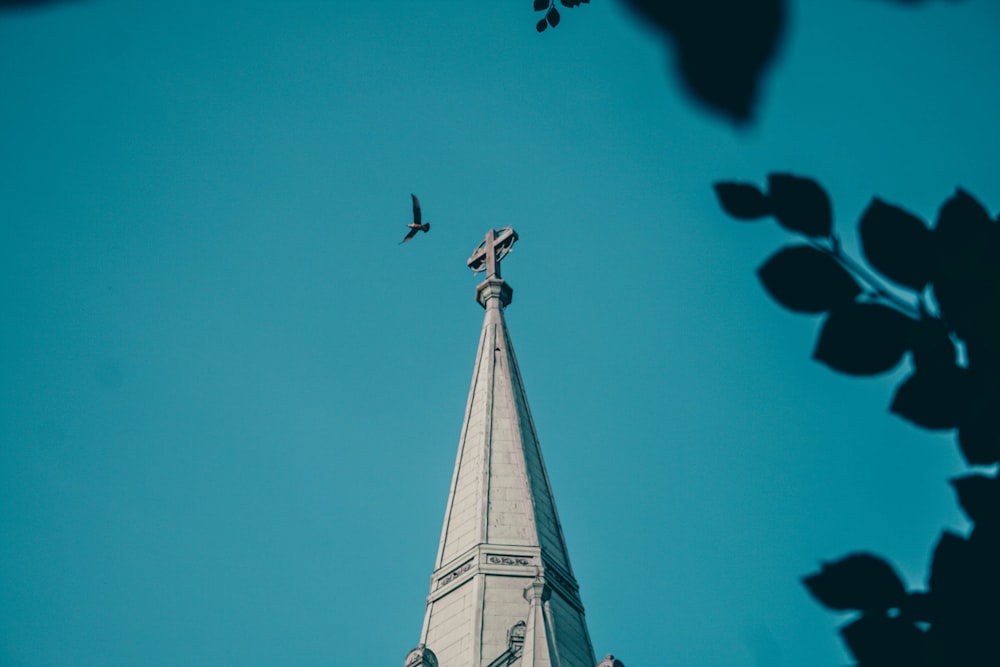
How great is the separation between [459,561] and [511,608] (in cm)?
242

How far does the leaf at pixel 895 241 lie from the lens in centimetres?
362

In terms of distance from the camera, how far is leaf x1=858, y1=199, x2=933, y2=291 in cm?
362

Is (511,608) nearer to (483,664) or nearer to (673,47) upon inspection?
(483,664)

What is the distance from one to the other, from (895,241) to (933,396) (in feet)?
1.62

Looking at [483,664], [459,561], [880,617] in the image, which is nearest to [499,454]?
[459,561]

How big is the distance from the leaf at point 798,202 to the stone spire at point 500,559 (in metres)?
22.0

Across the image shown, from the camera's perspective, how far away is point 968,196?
3662 mm

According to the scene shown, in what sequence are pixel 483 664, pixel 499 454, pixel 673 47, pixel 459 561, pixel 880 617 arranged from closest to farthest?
pixel 673 47, pixel 880 617, pixel 483 664, pixel 459 561, pixel 499 454

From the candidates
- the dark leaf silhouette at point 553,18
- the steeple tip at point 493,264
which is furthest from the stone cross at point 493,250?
the dark leaf silhouette at point 553,18

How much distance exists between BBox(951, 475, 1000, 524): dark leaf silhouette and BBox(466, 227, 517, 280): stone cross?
3804 cm

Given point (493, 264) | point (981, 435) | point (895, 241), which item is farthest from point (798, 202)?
point (493, 264)

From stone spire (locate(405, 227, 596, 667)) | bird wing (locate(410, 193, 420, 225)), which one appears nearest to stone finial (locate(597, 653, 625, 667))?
stone spire (locate(405, 227, 596, 667))

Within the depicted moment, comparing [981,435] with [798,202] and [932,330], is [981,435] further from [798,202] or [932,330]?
[798,202]

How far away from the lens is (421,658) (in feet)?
84.8
